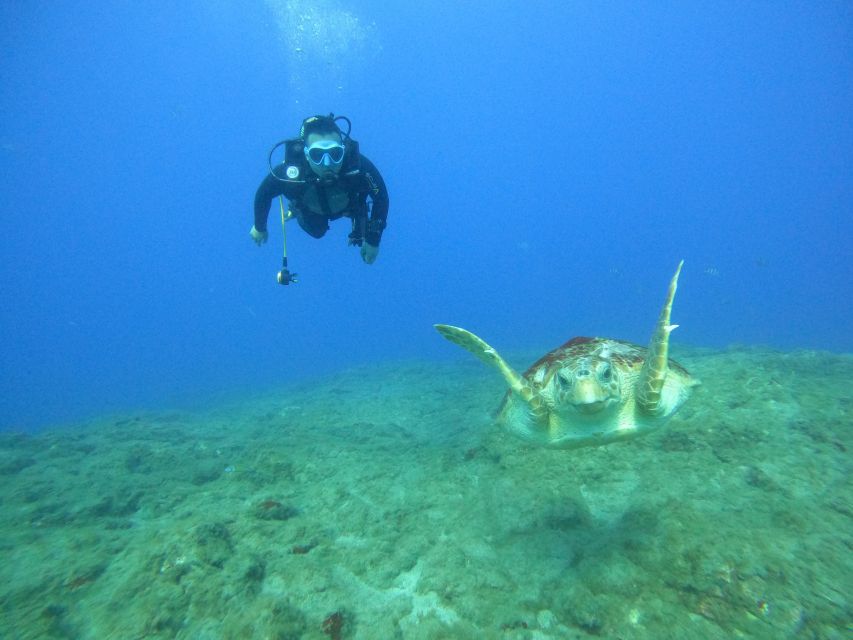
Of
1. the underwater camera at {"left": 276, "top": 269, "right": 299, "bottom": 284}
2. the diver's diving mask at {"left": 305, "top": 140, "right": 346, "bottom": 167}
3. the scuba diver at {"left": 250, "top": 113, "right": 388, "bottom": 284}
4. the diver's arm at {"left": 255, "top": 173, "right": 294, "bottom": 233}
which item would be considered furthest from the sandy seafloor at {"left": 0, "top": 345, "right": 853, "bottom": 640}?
the diver's diving mask at {"left": 305, "top": 140, "right": 346, "bottom": 167}

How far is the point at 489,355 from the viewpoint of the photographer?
9.86 feet

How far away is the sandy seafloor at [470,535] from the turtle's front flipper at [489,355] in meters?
1.31

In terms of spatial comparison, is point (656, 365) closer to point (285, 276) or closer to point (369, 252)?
point (369, 252)

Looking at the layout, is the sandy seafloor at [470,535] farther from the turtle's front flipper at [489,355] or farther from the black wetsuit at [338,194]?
the black wetsuit at [338,194]

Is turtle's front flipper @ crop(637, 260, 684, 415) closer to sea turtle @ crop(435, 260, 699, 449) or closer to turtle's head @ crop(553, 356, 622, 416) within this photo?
sea turtle @ crop(435, 260, 699, 449)

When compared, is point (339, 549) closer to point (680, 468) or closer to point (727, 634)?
point (727, 634)

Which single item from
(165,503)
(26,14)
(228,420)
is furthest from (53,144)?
(165,503)

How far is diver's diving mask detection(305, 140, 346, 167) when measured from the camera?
20.0 feet

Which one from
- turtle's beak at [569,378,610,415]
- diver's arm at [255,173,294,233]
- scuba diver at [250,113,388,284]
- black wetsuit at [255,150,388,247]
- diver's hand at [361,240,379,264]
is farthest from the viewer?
diver's arm at [255,173,294,233]

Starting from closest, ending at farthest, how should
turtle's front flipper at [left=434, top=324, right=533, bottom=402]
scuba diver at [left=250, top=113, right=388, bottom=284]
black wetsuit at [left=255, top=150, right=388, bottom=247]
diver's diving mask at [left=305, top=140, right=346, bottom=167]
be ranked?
turtle's front flipper at [left=434, top=324, right=533, bottom=402], diver's diving mask at [left=305, top=140, right=346, bottom=167], scuba diver at [left=250, top=113, right=388, bottom=284], black wetsuit at [left=255, top=150, right=388, bottom=247]

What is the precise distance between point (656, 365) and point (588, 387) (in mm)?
611

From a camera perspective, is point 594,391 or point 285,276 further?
point 285,276

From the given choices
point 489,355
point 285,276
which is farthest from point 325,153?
point 489,355

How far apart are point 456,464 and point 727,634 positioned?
2830 millimetres
